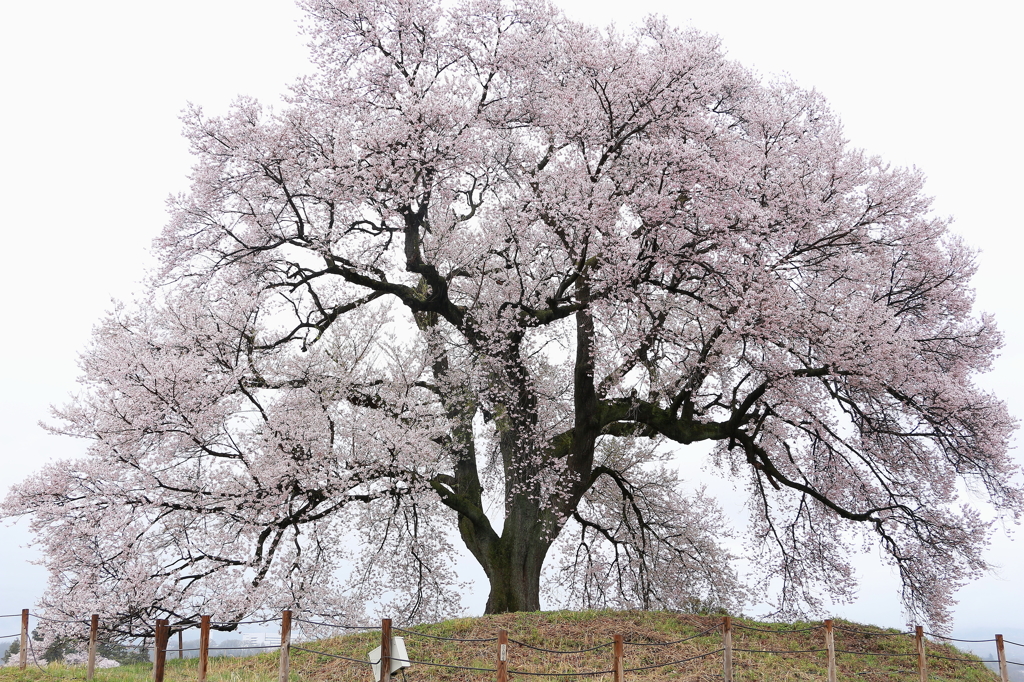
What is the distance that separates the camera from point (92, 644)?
12164 mm

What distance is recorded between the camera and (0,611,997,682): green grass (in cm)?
1125

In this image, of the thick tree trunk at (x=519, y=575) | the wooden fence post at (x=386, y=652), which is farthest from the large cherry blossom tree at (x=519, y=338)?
the wooden fence post at (x=386, y=652)

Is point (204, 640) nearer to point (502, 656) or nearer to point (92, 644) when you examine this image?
point (92, 644)

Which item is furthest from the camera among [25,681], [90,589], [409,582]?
[409,582]

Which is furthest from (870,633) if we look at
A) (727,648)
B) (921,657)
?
(727,648)

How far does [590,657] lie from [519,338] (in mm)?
5806

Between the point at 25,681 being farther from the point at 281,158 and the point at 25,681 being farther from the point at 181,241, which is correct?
the point at 281,158

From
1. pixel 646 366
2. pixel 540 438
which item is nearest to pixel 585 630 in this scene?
pixel 540 438

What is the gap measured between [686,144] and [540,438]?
582 cm

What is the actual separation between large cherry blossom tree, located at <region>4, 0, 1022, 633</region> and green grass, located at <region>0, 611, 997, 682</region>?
1.15m

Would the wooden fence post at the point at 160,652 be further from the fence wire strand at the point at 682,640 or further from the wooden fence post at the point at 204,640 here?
the fence wire strand at the point at 682,640

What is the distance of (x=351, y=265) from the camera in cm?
1528

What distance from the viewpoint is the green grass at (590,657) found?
11250mm

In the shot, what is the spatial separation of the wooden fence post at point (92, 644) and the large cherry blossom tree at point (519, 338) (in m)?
0.29
